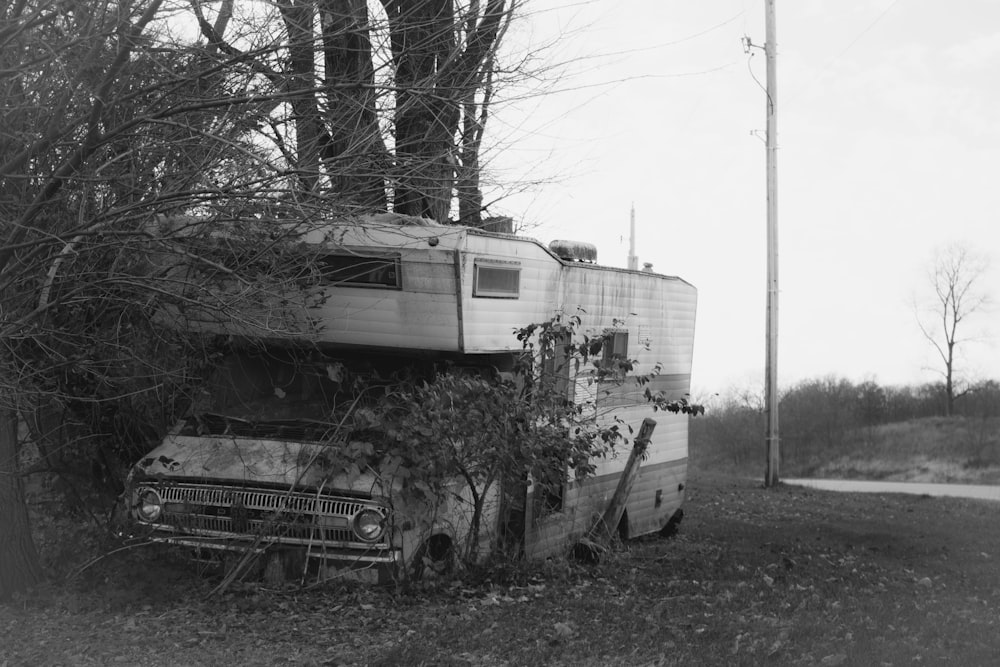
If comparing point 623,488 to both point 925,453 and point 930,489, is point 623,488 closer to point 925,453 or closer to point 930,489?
point 930,489

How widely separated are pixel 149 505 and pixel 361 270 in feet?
7.57

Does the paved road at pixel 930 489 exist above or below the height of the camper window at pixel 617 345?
below

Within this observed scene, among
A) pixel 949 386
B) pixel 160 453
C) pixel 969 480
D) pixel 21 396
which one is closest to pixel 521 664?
pixel 160 453

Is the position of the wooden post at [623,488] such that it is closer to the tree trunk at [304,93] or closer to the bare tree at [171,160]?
the bare tree at [171,160]

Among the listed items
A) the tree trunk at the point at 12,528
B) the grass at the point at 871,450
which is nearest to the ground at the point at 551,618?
the tree trunk at the point at 12,528

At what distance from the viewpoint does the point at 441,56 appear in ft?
27.5

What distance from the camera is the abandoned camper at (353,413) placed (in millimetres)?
7742

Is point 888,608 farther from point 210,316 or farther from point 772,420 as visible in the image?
point 772,420

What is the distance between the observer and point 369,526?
7.68 m

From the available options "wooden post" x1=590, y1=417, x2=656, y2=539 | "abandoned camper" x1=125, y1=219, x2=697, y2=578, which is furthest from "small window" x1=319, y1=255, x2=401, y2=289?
"wooden post" x1=590, y1=417, x2=656, y2=539

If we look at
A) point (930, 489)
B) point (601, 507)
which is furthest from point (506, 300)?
point (930, 489)

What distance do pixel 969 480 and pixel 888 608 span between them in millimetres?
23309

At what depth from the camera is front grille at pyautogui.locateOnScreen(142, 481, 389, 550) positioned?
25.2 feet

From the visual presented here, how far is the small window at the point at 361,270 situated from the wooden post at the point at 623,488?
3.31 metres
